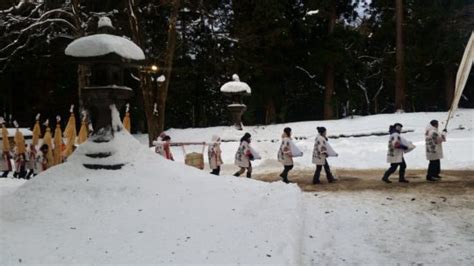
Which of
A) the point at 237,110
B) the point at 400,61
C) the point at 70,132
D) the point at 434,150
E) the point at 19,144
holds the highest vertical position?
the point at 400,61

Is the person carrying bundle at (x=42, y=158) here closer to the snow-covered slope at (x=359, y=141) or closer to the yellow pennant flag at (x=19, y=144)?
the yellow pennant flag at (x=19, y=144)

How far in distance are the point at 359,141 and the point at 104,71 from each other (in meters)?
13.1

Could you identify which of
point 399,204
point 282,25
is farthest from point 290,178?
point 282,25

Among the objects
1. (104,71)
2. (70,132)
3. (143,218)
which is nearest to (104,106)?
(104,71)

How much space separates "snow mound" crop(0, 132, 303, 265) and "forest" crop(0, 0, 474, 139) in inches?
483

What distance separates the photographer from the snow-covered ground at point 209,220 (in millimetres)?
5180

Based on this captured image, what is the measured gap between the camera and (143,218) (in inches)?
245

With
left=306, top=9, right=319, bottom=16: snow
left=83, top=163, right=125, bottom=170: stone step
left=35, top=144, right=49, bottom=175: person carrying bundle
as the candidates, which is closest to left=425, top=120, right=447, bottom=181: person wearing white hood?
left=83, top=163, right=125, bottom=170: stone step

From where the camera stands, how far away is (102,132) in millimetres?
8297

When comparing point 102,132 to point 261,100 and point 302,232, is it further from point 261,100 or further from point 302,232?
point 261,100

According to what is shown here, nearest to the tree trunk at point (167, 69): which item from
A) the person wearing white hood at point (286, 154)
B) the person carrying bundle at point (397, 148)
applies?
the person wearing white hood at point (286, 154)

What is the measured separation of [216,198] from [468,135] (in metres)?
15.0

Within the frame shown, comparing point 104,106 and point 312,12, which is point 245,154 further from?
point 312,12

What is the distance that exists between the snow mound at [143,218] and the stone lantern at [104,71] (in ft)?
1.12
